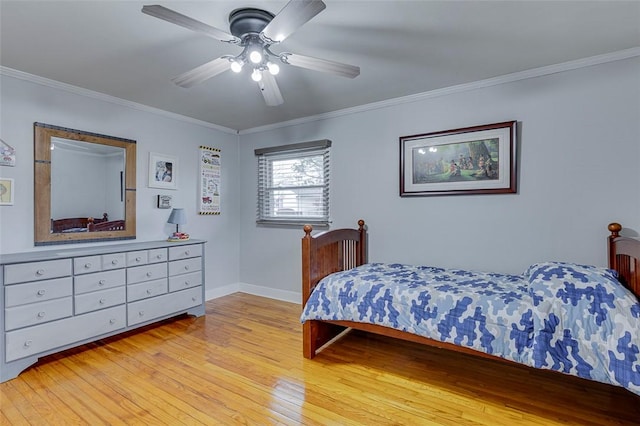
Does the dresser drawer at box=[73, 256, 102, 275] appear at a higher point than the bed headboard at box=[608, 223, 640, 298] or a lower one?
lower

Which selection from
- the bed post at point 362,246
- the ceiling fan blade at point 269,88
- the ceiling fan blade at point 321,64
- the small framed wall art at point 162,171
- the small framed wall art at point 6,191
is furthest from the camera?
the small framed wall art at point 162,171

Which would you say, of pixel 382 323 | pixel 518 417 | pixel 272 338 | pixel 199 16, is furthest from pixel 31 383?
pixel 518 417

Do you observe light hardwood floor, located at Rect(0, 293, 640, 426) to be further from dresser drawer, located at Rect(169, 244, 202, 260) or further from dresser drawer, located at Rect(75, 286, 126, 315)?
dresser drawer, located at Rect(169, 244, 202, 260)

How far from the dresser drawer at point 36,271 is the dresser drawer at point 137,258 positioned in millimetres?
464

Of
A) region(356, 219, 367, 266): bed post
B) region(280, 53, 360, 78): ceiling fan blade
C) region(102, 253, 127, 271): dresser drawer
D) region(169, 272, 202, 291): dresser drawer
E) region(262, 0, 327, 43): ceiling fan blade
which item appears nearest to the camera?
region(262, 0, 327, 43): ceiling fan blade

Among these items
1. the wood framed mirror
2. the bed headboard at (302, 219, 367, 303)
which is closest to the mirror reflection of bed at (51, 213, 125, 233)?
the wood framed mirror

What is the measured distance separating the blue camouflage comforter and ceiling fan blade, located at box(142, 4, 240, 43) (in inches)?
71.1

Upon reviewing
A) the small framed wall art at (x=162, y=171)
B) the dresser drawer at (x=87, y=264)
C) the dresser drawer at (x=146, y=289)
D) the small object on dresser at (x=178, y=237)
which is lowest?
the dresser drawer at (x=146, y=289)

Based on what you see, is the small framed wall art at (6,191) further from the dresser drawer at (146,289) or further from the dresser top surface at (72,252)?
the dresser drawer at (146,289)

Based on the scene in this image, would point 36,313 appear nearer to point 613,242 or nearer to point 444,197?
point 444,197

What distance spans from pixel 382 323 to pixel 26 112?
3.31m

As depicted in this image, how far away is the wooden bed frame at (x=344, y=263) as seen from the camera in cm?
193

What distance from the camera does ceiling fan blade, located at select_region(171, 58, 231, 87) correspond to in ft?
6.36

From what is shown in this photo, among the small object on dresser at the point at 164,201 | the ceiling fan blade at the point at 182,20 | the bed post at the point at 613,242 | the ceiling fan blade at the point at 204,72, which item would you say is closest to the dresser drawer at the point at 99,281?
the small object on dresser at the point at 164,201
